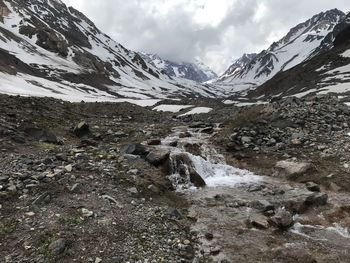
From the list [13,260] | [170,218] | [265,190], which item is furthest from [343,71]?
[13,260]

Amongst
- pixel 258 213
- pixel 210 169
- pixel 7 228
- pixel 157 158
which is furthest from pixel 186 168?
pixel 7 228

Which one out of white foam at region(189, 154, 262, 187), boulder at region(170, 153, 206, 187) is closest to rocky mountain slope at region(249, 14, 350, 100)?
white foam at region(189, 154, 262, 187)

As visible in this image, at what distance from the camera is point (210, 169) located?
94.1 ft

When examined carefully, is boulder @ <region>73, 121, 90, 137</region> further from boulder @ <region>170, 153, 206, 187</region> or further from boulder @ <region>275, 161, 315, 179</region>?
boulder @ <region>275, 161, 315, 179</region>

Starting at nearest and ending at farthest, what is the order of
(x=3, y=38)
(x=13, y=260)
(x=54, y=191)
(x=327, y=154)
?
(x=13, y=260), (x=54, y=191), (x=327, y=154), (x=3, y=38)

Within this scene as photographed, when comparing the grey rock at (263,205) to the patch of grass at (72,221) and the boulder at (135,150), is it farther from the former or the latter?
the patch of grass at (72,221)

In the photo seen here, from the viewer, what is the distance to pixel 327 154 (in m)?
27.8

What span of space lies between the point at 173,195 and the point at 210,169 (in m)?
6.85

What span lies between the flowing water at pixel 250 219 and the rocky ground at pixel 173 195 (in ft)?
0.21

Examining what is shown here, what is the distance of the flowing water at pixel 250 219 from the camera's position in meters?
16.3

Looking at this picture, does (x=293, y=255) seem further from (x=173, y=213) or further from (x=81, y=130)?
(x=81, y=130)

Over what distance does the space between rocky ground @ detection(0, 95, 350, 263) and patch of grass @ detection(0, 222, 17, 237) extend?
5cm

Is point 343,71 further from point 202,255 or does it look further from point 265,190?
point 202,255

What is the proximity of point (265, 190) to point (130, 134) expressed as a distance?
15.8m
